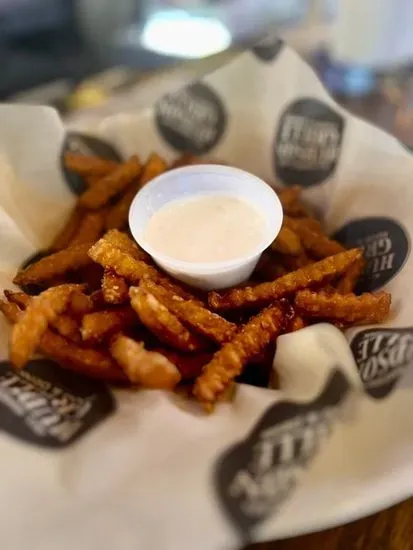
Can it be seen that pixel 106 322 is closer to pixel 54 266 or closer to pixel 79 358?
pixel 79 358

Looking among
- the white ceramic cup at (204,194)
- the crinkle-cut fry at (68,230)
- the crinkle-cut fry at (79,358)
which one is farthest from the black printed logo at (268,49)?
the crinkle-cut fry at (79,358)

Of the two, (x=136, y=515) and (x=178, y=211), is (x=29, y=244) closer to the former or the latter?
(x=178, y=211)

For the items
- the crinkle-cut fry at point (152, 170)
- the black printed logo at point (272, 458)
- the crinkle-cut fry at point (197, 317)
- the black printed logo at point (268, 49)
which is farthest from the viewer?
the black printed logo at point (268, 49)

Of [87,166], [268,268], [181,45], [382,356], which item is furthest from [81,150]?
[181,45]

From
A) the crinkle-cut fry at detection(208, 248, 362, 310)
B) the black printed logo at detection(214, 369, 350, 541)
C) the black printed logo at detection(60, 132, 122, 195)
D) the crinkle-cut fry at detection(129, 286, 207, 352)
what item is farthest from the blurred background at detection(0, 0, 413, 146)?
the black printed logo at detection(214, 369, 350, 541)

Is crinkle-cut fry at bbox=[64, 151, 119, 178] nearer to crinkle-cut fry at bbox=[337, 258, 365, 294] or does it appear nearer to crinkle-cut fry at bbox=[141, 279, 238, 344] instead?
crinkle-cut fry at bbox=[141, 279, 238, 344]

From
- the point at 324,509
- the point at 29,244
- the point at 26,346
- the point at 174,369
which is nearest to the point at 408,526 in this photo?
the point at 324,509

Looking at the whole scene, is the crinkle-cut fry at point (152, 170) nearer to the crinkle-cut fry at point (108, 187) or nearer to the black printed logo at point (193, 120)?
the crinkle-cut fry at point (108, 187)
